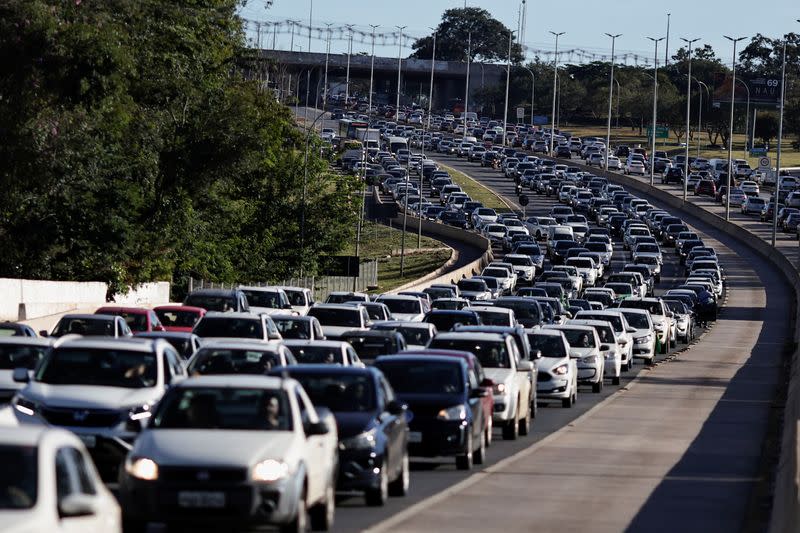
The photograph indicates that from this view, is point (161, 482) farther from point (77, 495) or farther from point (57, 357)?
point (57, 357)

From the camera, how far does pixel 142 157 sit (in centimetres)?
6034

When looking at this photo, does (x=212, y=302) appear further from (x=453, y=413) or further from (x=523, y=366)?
(x=453, y=413)

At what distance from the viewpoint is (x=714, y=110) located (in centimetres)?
19900

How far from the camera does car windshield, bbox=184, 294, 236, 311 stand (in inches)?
1543

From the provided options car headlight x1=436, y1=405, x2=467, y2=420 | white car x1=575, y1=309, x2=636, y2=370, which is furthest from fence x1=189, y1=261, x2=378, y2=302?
car headlight x1=436, y1=405, x2=467, y2=420

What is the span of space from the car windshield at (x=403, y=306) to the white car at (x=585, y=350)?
292 inches

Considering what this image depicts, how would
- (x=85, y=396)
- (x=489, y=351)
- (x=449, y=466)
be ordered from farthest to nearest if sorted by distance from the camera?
1. (x=489, y=351)
2. (x=449, y=466)
3. (x=85, y=396)

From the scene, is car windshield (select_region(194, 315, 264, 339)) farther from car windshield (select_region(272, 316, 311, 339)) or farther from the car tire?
the car tire

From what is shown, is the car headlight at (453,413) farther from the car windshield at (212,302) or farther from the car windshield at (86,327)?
the car windshield at (212,302)

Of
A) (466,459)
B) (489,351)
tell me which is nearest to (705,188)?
(489,351)

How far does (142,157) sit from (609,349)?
2370cm

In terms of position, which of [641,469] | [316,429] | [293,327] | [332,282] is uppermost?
[316,429]

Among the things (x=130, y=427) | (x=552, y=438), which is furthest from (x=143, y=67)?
(x=130, y=427)

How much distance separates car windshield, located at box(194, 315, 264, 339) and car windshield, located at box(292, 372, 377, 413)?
38.2 feet
